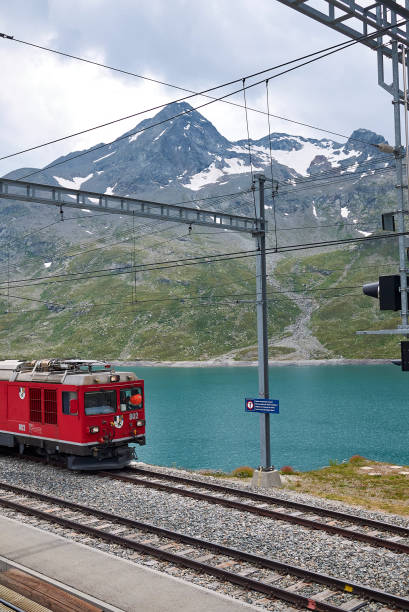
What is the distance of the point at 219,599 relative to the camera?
9.93 meters

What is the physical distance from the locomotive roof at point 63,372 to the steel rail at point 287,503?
13.0 feet

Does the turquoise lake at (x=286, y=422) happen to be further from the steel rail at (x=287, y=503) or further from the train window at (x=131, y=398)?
the steel rail at (x=287, y=503)

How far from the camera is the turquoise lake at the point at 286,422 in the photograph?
45.3 m

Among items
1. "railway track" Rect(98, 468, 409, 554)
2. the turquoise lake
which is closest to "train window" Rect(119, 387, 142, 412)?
"railway track" Rect(98, 468, 409, 554)

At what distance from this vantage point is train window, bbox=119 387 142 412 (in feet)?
76.8

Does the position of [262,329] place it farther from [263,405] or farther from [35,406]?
[35,406]

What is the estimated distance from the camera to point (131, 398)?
77.9ft

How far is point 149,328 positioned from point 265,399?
577 feet

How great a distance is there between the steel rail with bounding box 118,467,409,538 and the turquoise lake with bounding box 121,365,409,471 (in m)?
19.6

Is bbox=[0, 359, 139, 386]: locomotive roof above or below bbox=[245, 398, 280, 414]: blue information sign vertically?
above

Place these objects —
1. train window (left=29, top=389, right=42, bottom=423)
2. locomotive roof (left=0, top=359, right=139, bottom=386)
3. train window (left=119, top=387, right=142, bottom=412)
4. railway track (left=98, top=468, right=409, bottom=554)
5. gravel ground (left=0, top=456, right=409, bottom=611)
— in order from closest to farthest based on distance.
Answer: gravel ground (left=0, top=456, right=409, bottom=611), railway track (left=98, top=468, right=409, bottom=554), locomotive roof (left=0, top=359, right=139, bottom=386), train window (left=119, top=387, right=142, bottom=412), train window (left=29, top=389, right=42, bottom=423)

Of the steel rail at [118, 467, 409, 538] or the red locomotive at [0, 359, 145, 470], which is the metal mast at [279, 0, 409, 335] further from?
the red locomotive at [0, 359, 145, 470]

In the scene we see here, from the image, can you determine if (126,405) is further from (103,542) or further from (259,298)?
(103,542)

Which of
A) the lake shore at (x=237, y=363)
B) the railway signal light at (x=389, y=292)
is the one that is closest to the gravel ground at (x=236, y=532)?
the railway signal light at (x=389, y=292)
